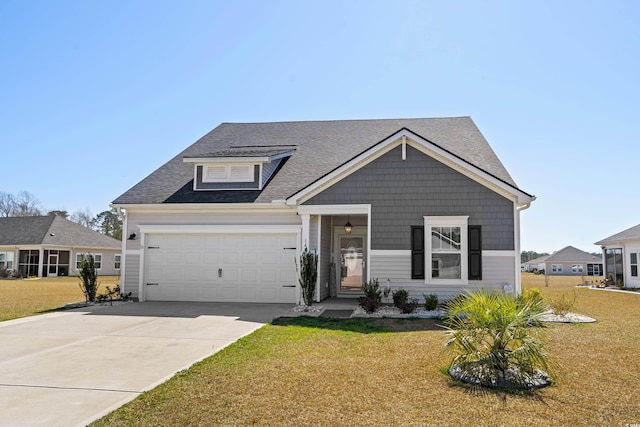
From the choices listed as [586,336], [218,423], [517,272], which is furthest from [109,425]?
[517,272]

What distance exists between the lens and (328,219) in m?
16.3

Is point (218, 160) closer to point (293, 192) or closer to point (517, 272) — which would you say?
point (293, 192)

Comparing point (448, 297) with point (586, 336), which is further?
point (448, 297)

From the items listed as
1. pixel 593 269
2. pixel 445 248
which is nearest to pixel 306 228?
pixel 445 248

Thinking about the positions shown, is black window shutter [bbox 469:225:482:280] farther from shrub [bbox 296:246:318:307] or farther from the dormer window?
the dormer window

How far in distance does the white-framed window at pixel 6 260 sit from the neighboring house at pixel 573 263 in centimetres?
5384

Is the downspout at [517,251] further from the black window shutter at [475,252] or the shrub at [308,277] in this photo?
the shrub at [308,277]

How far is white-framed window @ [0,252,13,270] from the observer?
3609 centimetres

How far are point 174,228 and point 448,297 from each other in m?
8.77

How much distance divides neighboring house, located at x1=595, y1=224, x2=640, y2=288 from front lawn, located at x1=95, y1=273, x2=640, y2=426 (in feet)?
66.2

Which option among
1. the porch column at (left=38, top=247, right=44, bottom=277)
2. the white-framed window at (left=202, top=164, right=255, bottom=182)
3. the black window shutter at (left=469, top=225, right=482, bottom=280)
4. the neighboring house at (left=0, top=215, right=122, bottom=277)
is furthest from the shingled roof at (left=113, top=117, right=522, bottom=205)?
the porch column at (left=38, top=247, right=44, bottom=277)

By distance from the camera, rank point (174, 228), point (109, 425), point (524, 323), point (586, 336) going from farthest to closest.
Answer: point (174, 228), point (586, 336), point (524, 323), point (109, 425)

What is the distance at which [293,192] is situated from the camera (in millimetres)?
15602

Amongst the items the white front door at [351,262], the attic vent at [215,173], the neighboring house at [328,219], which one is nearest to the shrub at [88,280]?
the neighboring house at [328,219]
